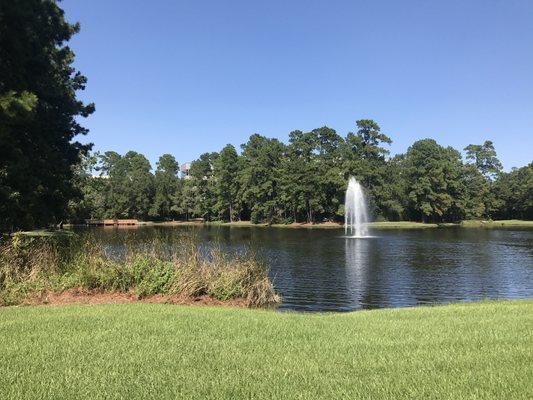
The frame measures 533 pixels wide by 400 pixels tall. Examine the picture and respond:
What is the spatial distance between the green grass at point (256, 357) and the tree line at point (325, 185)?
75045 millimetres

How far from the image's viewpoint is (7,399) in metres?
4.43

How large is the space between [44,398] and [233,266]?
10.9m

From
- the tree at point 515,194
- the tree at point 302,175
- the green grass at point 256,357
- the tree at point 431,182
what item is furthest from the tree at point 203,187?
the green grass at point 256,357

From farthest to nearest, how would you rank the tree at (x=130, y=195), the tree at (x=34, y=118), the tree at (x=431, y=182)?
the tree at (x=130, y=195) → the tree at (x=431, y=182) → the tree at (x=34, y=118)

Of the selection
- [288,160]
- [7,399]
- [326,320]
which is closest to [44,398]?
[7,399]

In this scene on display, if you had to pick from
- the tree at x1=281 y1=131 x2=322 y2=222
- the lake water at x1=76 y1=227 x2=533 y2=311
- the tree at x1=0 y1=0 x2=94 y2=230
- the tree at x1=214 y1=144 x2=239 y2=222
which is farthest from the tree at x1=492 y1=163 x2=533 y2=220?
the tree at x1=0 y1=0 x2=94 y2=230

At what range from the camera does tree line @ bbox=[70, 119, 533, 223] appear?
85.8 metres

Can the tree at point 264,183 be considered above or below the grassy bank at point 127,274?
above

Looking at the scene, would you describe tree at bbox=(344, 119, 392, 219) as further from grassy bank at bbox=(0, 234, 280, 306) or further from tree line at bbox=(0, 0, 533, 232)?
grassy bank at bbox=(0, 234, 280, 306)

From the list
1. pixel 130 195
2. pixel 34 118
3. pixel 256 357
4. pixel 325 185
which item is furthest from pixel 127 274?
pixel 130 195

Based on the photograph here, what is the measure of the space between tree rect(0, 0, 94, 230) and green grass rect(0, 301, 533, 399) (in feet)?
27.0

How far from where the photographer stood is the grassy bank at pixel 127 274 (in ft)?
40.1

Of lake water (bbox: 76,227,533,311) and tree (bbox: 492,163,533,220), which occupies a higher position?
tree (bbox: 492,163,533,220)

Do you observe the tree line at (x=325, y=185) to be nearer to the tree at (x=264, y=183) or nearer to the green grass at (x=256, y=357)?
the tree at (x=264, y=183)
